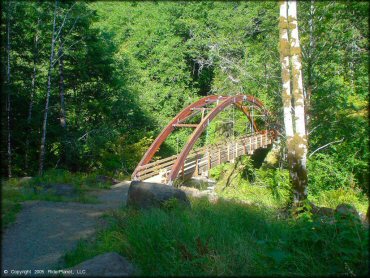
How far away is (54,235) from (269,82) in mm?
9990

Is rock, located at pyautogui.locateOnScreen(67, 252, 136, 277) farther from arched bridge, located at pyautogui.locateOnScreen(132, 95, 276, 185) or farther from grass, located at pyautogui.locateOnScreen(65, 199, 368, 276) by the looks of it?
arched bridge, located at pyautogui.locateOnScreen(132, 95, 276, 185)

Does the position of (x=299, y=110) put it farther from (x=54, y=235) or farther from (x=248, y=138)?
(x=248, y=138)

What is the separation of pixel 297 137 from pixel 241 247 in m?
3.12

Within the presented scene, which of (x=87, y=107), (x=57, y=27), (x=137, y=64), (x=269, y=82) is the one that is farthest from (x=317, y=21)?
(x=137, y=64)

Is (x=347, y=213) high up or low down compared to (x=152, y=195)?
up

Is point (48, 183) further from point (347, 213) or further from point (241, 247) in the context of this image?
point (347, 213)

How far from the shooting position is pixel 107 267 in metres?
2.95

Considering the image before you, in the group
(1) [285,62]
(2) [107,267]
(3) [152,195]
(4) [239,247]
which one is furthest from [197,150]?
(2) [107,267]

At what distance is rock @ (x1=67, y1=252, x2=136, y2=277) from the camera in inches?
110

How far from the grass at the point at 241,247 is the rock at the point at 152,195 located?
2091mm

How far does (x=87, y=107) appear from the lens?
51.8 feet

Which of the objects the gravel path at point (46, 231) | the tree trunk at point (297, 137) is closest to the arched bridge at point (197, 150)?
the gravel path at point (46, 231)

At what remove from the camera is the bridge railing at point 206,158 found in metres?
12.1

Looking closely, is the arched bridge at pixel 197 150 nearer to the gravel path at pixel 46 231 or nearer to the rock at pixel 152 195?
the gravel path at pixel 46 231
